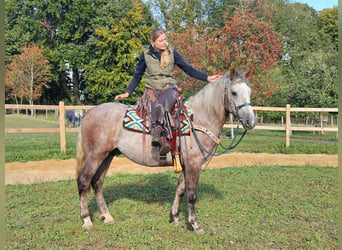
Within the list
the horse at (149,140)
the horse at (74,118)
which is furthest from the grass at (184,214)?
the horse at (74,118)

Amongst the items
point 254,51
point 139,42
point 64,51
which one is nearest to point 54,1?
point 64,51

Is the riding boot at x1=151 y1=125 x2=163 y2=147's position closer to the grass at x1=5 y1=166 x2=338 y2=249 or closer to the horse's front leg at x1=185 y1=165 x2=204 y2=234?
the horse's front leg at x1=185 y1=165 x2=204 y2=234

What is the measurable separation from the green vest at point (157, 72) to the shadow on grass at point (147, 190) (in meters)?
2.37

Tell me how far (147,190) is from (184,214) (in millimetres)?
1482

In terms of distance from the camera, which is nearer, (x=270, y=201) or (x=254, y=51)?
(x=270, y=201)

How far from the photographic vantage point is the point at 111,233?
411cm

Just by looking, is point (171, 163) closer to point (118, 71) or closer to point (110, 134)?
point (110, 134)

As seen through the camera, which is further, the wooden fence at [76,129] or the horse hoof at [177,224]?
the wooden fence at [76,129]

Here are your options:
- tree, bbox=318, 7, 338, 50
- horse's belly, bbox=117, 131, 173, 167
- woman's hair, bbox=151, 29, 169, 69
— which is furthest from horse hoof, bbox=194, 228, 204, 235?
tree, bbox=318, 7, 338, 50

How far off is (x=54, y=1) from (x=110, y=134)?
33.0 meters

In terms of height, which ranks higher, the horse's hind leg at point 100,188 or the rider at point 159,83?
the rider at point 159,83

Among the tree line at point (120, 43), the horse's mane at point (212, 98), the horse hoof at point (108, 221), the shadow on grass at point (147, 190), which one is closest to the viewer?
the horse's mane at point (212, 98)

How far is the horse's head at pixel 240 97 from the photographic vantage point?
12.2 ft

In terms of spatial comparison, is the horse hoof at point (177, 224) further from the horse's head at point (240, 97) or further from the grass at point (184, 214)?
the horse's head at point (240, 97)
